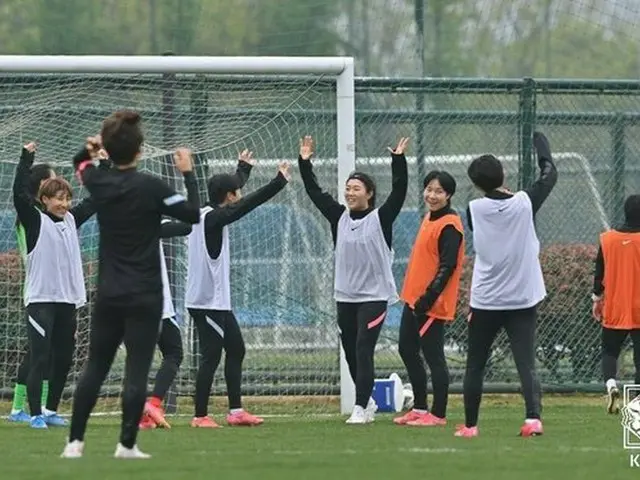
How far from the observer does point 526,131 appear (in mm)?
15719

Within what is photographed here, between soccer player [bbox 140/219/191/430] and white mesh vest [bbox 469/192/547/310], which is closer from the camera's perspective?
white mesh vest [bbox 469/192/547/310]

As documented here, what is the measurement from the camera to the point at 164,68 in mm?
13805

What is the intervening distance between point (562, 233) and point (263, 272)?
3.20m

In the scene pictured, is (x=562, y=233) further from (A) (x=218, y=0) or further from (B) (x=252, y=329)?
(A) (x=218, y=0)

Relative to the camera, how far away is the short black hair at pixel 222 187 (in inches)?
500

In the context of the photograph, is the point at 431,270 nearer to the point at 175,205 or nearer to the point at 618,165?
the point at 175,205

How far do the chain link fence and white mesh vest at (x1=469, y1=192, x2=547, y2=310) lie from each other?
3397mm

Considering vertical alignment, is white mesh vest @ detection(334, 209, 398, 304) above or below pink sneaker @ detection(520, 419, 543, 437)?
above

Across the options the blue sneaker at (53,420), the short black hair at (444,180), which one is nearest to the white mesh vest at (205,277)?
the blue sneaker at (53,420)

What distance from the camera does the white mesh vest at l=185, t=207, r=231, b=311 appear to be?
1260 cm

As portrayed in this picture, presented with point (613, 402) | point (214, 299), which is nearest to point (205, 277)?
point (214, 299)

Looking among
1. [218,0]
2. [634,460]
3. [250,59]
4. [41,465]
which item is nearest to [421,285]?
[250,59]

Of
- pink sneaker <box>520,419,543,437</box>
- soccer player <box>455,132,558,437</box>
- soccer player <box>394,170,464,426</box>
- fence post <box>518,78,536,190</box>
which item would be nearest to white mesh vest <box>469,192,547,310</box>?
soccer player <box>455,132,558,437</box>

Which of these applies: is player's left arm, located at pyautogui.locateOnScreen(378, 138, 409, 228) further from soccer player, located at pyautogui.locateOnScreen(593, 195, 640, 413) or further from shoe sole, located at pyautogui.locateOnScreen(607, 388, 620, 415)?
shoe sole, located at pyautogui.locateOnScreen(607, 388, 620, 415)
